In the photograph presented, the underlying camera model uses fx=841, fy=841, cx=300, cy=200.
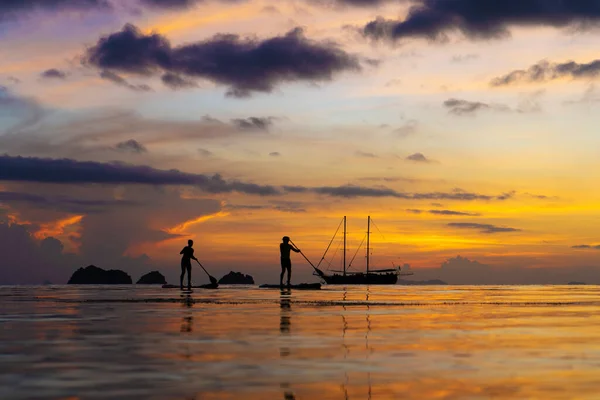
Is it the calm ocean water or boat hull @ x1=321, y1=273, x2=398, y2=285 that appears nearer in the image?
the calm ocean water

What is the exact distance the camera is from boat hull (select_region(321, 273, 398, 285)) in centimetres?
16916

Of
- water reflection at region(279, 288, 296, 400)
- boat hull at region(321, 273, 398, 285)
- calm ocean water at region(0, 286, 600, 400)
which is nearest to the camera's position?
water reflection at region(279, 288, 296, 400)

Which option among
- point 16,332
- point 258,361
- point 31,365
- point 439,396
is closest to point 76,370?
point 31,365

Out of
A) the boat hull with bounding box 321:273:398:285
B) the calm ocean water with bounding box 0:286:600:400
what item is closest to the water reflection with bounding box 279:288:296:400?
the calm ocean water with bounding box 0:286:600:400

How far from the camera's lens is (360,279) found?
173 metres

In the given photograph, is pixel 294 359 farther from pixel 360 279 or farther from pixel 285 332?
pixel 360 279

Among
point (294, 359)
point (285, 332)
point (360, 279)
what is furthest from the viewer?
point (360, 279)

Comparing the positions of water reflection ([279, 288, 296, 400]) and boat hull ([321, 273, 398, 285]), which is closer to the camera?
water reflection ([279, 288, 296, 400])

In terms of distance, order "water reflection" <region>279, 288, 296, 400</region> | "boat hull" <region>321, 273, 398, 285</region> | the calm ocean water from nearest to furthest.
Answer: "water reflection" <region>279, 288, 296, 400</region>, the calm ocean water, "boat hull" <region>321, 273, 398, 285</region>

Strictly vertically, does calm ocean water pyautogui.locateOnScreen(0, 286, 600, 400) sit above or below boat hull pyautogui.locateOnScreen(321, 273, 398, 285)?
below

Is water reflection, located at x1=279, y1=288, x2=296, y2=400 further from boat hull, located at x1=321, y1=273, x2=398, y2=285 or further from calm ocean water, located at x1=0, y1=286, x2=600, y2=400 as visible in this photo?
boat hull, located at x1=321, y1=273, x2=398, y2=285

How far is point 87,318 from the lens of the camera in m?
21.0

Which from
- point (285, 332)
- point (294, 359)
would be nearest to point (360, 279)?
point (285, 332)

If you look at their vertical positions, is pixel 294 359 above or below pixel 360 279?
below
